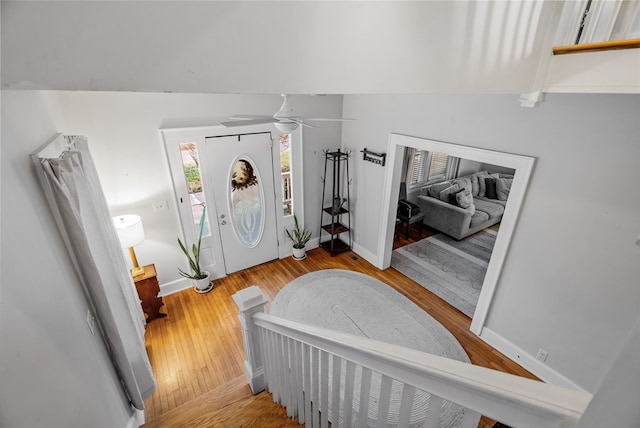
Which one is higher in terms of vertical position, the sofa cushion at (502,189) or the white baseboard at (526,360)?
the sofa cushion at (502,189)

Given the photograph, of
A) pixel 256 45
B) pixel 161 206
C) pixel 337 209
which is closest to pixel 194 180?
pixel 161 206

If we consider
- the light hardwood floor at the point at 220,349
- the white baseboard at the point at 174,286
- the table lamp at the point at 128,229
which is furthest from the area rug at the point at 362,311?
the table lamp at the point at 128,229

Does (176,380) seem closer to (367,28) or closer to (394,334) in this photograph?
(394,334)

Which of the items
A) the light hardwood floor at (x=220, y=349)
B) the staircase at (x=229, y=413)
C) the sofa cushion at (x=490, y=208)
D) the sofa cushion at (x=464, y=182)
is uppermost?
the sofa cushion at (x=464, y=182)

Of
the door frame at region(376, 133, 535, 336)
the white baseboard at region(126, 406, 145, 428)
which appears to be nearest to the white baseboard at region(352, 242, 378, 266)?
the door frame at region(376, 133, 535, 336)

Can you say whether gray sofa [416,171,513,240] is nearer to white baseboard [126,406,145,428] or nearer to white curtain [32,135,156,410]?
white curtain [32,135,156,410]

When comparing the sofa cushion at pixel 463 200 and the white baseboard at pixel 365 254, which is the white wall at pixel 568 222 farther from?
the sofa cushion at pixel 463 200

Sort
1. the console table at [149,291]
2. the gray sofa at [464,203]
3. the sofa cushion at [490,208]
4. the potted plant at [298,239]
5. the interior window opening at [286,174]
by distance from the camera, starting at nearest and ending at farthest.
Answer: the console table at [149,291] < the interior window opening at [286,174] < the potted plant at [298,239] < the gray sofa at [464,203] < the sofa cushion at [490,208]

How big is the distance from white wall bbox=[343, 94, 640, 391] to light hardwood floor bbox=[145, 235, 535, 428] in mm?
519

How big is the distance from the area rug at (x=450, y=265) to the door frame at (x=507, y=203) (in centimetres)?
46

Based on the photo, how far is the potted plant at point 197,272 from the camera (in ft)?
11.5

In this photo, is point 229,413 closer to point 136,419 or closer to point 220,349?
point 136,419

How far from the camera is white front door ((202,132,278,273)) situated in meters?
3.48

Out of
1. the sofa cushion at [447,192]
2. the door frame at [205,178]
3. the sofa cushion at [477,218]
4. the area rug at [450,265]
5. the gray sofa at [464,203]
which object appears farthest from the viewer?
the sofa cushion at [447,192]
